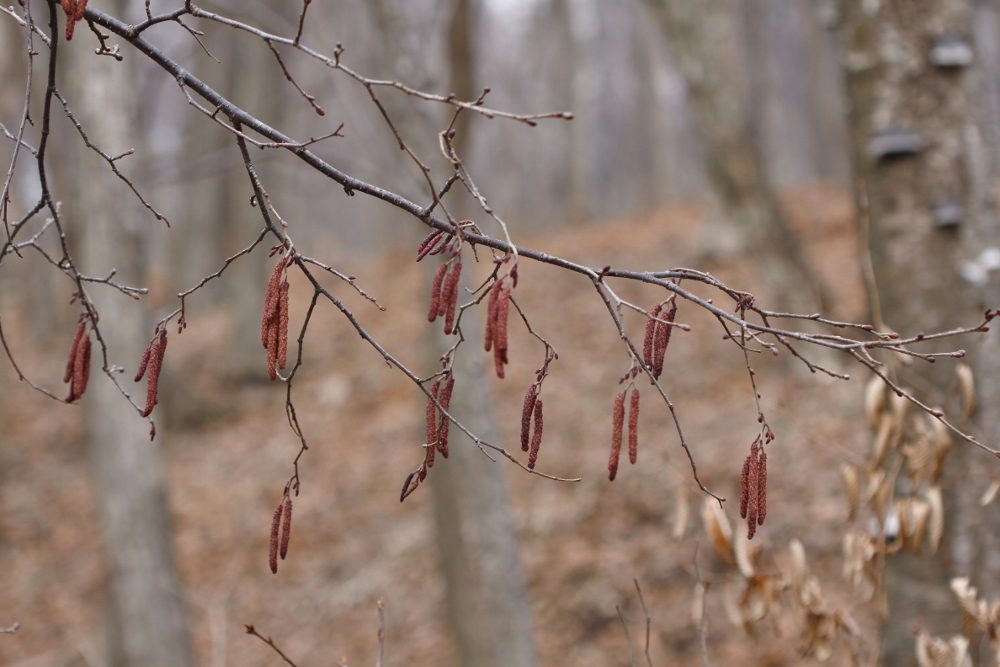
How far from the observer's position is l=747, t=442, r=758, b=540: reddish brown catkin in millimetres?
1656

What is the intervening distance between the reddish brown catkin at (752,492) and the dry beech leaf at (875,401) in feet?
4.49

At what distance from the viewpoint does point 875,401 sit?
2867 millimetres

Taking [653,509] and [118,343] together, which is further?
[653,509]

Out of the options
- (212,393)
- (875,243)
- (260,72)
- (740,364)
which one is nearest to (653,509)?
(740,364)

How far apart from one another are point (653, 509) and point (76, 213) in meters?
5.32

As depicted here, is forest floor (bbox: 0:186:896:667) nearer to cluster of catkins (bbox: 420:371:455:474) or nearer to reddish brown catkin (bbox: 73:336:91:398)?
cluster of catkins (bbox: 420:371:455:474)

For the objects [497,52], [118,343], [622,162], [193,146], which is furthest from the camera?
[497,52]

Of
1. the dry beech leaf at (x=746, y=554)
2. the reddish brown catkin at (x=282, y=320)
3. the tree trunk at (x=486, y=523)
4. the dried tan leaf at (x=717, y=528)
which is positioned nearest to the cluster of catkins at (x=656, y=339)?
the reddish brown catkin at (x=282, y=320)

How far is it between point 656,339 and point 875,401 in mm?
1548

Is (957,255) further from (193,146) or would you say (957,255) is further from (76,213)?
(193,146)

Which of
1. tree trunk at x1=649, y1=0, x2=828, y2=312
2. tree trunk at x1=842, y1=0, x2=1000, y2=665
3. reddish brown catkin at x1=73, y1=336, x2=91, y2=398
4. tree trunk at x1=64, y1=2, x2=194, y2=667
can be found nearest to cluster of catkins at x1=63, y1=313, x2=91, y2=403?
reddish brown catkin at x1=73, y1=336, x2=91, y2=398

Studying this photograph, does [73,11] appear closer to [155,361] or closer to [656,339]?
[155,361]

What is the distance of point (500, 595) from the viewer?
4.97 m

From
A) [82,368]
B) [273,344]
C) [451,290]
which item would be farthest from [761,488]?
[82,368]
